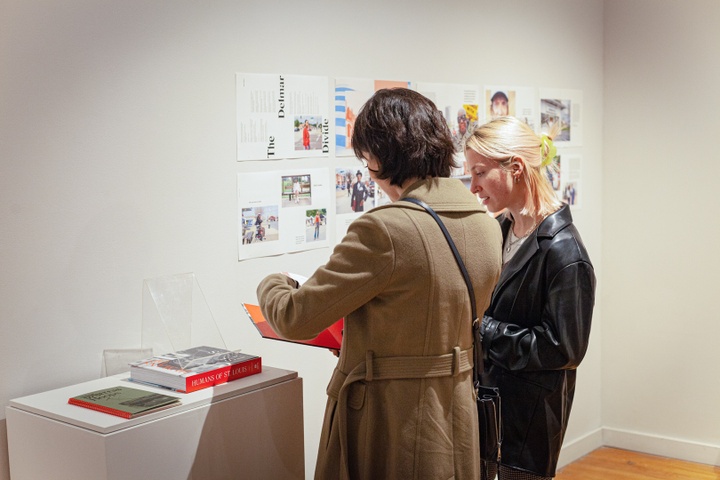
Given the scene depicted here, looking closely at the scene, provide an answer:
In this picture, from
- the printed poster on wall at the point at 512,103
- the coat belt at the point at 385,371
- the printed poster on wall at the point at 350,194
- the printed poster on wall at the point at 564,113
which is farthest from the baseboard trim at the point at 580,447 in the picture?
the coat belt at the point at 385,371

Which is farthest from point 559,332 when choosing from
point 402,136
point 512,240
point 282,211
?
point 282,211

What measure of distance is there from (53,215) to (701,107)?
141 inches

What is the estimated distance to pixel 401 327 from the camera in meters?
2.12

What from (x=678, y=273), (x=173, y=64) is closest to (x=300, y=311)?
(x=173, y=64)

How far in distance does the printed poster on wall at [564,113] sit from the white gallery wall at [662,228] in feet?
0.97

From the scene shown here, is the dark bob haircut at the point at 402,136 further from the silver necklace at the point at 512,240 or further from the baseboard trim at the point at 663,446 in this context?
the baseboard trim at the point at 663,446

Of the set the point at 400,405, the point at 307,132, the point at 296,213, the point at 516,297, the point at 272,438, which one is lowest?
the point at 272,438

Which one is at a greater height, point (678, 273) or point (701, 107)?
point (701, 107)

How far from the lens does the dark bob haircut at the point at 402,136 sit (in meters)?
2.14

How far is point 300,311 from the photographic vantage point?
2070 millimetres

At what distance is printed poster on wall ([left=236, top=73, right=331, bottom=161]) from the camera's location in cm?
308

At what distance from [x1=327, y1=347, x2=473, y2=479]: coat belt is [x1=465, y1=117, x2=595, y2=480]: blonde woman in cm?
51

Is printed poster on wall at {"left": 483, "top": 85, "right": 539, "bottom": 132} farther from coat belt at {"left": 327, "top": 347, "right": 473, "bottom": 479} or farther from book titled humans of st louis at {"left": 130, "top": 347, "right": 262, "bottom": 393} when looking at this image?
coat belt at {"left": 327, "top": 347, "right": 473, "bottom": 479}

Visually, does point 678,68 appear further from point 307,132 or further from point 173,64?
point 173,64
